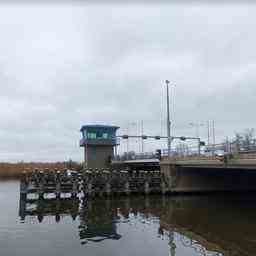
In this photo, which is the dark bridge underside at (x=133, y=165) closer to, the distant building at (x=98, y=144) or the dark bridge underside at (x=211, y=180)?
the distant building at (x=98, y=144)

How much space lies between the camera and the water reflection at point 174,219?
21484 mm

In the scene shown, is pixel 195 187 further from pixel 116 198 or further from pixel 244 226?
pixel 244 226

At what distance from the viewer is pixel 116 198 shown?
44.8 meters

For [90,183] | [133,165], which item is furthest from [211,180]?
[133,165]

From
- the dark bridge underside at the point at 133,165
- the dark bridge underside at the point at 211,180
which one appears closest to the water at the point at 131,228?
the dark bridge underside at the point at 211,180

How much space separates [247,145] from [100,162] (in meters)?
Answer: 37.3

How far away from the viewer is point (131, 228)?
2638cm

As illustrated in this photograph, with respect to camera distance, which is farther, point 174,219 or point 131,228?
point 174,219

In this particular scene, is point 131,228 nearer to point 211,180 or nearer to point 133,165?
point 211,180

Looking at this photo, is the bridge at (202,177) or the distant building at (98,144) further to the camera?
the distant building at (98,144)

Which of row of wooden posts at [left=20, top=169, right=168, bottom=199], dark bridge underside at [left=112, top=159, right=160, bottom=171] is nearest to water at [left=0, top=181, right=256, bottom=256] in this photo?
row of wooden posts at [left=20, top=169, right=168, bottom=199]

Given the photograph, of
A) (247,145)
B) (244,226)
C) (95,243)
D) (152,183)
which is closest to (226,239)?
(244,226)

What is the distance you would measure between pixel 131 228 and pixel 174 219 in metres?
4.66

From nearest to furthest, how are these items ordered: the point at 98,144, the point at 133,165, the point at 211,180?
the point at 211,180 → the point at 98,144 → the point at 133,165
